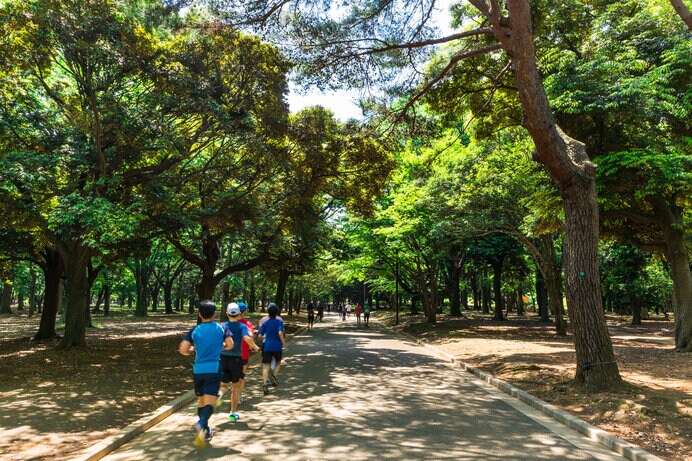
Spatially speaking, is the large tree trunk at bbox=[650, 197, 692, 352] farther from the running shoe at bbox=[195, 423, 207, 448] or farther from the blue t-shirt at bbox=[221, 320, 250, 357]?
the running shoe at bbox=[195, 423, 207, 448]

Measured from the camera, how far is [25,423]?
612 cm

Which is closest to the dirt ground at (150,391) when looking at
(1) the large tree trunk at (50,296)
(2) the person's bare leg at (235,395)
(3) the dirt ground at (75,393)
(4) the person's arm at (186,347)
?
(3) the dirt ground at (75,393)

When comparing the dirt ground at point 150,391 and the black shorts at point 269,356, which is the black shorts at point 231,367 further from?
the black shorts at point 269,356

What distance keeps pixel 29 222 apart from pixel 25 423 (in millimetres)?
8159

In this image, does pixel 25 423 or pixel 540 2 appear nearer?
pixel 25 423

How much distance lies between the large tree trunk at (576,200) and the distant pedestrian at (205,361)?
658 cm

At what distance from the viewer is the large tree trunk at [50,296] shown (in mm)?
18361

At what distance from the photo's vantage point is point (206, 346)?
5.54 m

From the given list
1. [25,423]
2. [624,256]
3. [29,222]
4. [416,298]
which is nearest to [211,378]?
[25,423]

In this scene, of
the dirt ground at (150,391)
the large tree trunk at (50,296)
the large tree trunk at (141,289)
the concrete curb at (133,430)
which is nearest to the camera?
the concrete curb at (133,430)

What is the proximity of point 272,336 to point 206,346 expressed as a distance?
3521 millimetres

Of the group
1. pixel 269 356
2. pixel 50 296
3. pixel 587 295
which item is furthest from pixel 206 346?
pixel 50 296

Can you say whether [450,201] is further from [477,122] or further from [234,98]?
[234,98]

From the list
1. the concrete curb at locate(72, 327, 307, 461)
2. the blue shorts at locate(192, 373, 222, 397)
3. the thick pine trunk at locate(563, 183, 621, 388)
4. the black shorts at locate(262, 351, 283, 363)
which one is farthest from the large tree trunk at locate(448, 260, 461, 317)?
the blue shorts at locate(192, 373, 222, 397)
